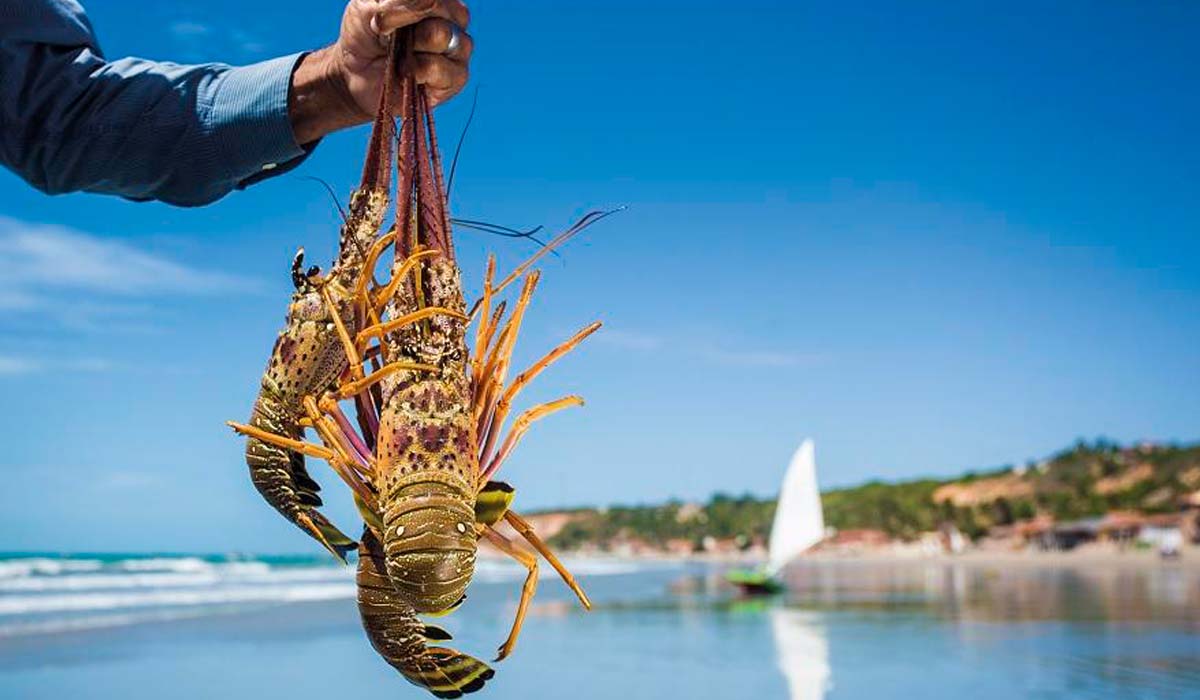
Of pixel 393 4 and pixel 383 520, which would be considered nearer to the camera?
pixel 383 520

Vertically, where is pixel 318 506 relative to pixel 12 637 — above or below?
above

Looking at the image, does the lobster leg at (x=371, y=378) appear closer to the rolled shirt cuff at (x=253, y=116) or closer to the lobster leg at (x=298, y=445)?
the lobster leg at (x=298, y=445)

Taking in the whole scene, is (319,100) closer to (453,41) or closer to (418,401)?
(453,41)

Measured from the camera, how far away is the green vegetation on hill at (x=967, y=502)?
6494cm

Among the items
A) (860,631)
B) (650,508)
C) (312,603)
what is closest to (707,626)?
(860,631)

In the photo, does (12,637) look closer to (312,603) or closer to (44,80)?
(312,603)

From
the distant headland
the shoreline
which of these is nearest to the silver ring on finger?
the shoreline

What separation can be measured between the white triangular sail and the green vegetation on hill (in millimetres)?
37222

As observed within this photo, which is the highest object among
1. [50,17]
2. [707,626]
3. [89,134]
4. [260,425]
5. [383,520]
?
[50,17]

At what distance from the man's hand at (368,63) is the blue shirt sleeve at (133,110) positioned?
41 millimetres

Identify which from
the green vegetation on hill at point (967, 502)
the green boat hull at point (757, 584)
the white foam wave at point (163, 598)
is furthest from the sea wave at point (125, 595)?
the green vegetation on hill at point (967, 502)

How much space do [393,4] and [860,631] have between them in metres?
18.8

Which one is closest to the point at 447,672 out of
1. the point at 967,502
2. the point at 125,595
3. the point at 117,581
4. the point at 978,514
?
the point at 125,595

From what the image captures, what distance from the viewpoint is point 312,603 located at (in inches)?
997
